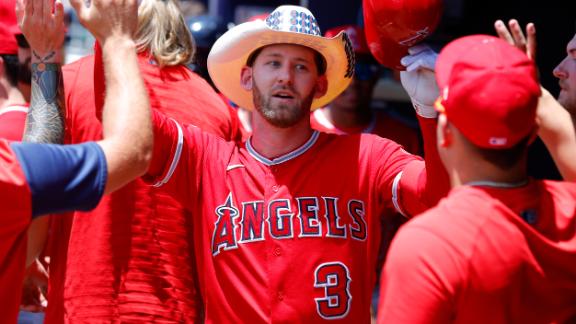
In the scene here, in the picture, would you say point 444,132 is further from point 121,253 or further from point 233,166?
point 121,253

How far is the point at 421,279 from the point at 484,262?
153 millimetres

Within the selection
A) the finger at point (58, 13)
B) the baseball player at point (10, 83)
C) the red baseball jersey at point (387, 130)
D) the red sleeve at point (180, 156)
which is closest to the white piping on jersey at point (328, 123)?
the red baseball jersey at point (387, 130)

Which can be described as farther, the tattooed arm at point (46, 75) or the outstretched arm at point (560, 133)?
the tattooed arm at point (46, 75)

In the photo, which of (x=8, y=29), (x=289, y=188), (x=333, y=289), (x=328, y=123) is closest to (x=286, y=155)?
(x=289, y=188)

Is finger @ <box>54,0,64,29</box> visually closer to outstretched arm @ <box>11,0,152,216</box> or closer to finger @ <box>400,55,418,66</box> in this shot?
outstretched arm @ <box>11,0,152,216</box>

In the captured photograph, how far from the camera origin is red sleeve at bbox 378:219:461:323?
1.98 m

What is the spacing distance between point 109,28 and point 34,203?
0.55 metres

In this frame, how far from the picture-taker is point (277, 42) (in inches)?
Result: 127

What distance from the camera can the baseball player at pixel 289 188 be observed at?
2902mm

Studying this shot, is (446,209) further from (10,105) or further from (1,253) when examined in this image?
(10,105)

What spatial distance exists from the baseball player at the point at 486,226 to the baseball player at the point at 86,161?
68 centimetres

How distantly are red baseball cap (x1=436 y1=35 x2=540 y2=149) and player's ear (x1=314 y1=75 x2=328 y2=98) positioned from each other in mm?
1227

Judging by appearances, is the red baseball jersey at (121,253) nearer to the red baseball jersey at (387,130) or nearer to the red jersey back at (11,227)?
the red jersey back at (11,227)

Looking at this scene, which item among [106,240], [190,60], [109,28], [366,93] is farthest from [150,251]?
[366,93]
